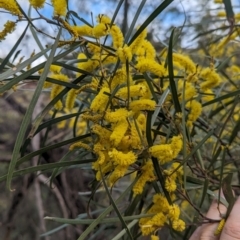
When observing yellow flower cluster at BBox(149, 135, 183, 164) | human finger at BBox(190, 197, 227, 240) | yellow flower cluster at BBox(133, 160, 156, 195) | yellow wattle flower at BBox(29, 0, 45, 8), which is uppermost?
yellow wattle flower at BBox(29, 0, 45, 8)

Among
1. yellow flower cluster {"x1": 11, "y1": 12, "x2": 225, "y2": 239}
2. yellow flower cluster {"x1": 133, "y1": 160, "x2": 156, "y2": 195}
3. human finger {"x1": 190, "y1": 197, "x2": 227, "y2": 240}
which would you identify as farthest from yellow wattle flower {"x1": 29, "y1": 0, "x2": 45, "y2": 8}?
human finger {"x1": 190, "y1": 197, "x2": 227, "y2": 240}

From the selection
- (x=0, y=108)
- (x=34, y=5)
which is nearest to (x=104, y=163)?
(x=34, y=5)

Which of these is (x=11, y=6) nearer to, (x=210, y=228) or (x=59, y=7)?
(x=59, y=7)

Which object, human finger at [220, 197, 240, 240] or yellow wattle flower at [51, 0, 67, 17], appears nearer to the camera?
yellow wattle flower at [51, 0, 67, 17]

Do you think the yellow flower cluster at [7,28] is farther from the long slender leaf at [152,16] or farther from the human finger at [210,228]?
the human finger at [210,228]

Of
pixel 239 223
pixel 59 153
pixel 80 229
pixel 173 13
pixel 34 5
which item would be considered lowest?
pixel 80 229

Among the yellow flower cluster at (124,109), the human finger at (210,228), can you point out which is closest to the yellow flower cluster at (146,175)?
the yellow flower cluster at (124,109)

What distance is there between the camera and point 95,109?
44 cm

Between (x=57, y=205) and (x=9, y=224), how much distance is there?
17cm

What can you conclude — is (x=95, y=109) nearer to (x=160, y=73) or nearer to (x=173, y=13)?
(x=160, y=73)

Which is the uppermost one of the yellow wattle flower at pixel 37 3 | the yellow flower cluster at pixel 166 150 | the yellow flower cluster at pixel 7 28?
the yellow wattle flower at pixel 37 3

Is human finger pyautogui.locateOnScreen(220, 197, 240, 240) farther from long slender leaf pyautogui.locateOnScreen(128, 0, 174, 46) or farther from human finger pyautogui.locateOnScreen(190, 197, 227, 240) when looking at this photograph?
long slender leaf pyautogui.locateOnScreen(128, 0, 174, 46)

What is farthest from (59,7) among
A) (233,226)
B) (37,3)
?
(233,226)

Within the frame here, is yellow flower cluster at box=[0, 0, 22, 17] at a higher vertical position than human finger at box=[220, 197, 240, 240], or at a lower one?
higher
